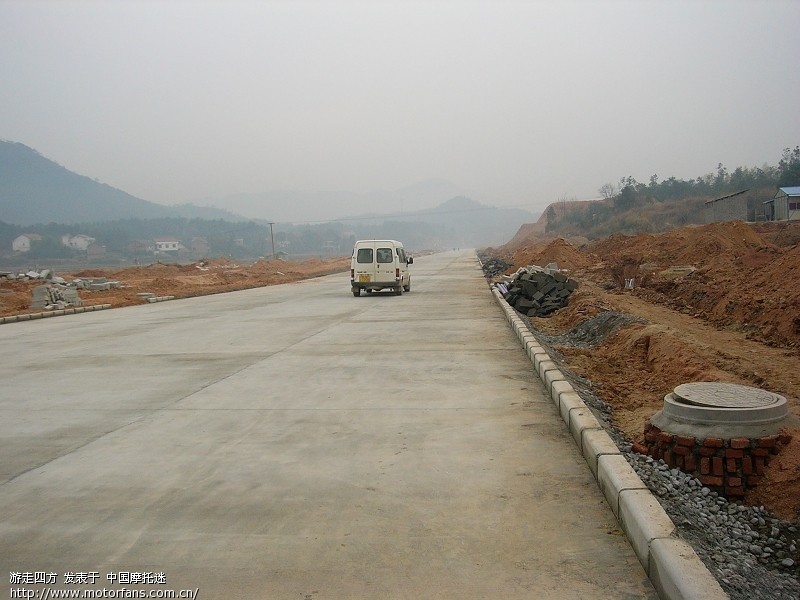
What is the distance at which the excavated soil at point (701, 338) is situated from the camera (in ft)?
23.6

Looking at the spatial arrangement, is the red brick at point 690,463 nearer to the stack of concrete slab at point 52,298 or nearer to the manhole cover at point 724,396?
the manhole cover at point 724,396

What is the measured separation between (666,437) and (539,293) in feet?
46.2

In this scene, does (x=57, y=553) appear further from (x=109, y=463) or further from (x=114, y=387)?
(x=114, y=387)

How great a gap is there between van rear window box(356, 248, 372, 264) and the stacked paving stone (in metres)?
7.05

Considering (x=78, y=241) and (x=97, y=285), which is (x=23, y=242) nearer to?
(x=78, y=241)

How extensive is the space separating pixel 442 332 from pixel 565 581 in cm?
1059

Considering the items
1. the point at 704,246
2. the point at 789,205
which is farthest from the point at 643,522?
the point at 789,205

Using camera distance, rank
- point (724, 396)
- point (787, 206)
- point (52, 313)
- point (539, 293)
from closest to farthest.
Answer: point (724, 396) → point (539, 293) → point (52, 313) → point (787, 206)

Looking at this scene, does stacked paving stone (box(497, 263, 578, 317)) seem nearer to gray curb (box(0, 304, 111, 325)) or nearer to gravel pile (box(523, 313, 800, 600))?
gravel pile (box(523, 313, 800, 600))

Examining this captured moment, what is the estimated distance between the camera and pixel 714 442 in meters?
4.97

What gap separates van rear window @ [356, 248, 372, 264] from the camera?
25.9m

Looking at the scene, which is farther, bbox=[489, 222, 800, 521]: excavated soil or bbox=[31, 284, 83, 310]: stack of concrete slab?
bbox=[31, 284, 83, 310]: stack of concrete slab

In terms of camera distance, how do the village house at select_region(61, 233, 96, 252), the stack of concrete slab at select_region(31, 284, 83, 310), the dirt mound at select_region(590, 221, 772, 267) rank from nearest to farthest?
the stack of concrete slab at select_region(31, 284, 83, 310) → the dirt mound at select_region(590, 221, 772, 267) → the village house at select_region(61, 233, 96, 252)

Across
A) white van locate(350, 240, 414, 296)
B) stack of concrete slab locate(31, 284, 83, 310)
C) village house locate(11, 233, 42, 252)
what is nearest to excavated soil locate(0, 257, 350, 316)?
stack of concrete slab locate(31, 284, 83, 310)
